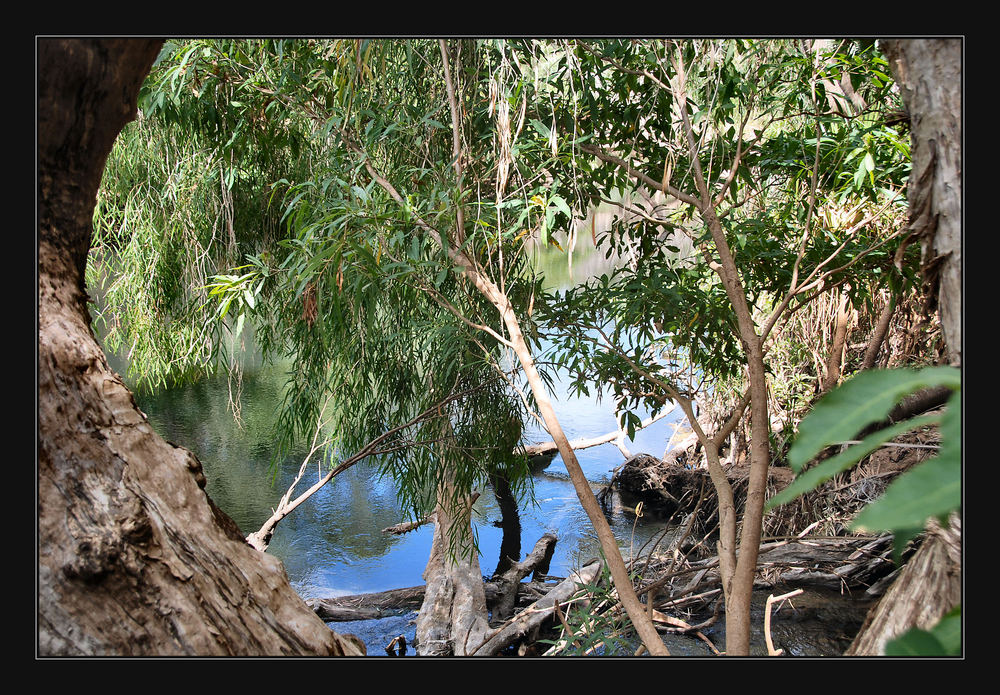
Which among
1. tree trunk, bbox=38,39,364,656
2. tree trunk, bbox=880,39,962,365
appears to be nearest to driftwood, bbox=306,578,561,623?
tree trunk, bbox=38,39,364,656

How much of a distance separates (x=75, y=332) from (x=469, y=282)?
109 cm

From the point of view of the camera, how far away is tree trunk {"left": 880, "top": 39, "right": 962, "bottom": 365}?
0.97m

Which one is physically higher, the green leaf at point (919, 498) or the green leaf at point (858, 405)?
the green leaf at point (858, 405)

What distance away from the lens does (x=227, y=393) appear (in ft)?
8.93

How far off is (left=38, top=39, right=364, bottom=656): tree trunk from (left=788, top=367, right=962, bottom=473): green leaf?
843mm

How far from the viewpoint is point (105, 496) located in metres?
0.98

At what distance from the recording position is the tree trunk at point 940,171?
97 centimetres

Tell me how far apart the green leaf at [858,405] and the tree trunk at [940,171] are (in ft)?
1.89

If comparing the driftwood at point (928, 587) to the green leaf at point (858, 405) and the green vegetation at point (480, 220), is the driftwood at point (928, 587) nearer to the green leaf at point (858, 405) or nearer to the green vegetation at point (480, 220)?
the green vegetation at point (480, 220)

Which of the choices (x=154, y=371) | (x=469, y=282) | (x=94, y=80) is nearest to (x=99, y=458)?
(x=94, y=80)

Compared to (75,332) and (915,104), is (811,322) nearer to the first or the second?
Result: (915,104)

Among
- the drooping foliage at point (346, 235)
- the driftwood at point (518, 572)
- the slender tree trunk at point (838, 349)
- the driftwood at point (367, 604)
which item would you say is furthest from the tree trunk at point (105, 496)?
the slender tree trunk at point (838, 349)

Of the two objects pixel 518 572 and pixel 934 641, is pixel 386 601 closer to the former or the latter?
pixel 518 572

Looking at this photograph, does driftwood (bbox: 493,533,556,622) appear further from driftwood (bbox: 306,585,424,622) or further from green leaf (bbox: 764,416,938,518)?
green leaf (bbox: 764,416,938,518)
